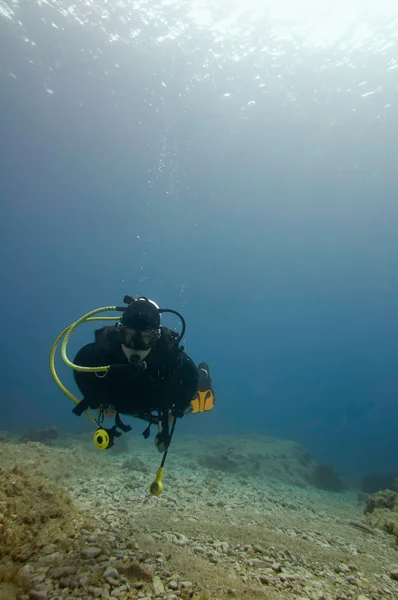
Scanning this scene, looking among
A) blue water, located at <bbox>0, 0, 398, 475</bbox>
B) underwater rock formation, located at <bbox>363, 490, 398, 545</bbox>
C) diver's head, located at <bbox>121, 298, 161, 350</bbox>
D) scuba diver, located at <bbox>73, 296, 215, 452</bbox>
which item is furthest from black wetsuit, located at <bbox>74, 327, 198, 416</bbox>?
blue water, located at <bbox>0, 0, 398, 475</bbox>

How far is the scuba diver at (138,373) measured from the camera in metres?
3.97

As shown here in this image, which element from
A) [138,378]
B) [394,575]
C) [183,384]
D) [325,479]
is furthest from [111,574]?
[325,479]

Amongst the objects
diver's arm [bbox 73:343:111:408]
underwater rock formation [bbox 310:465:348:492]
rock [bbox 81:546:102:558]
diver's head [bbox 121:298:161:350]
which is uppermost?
diver's head [bbox 121:298:161:350]

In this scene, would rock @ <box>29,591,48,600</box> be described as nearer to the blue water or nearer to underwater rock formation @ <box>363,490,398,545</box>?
underwater rock formation @ <box>363,490,398,545</box>

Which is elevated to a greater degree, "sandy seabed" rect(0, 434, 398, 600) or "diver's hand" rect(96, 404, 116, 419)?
"diver's hand" rect(96, 404, 116, 419)

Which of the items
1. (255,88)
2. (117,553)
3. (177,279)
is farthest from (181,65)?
(177,279)

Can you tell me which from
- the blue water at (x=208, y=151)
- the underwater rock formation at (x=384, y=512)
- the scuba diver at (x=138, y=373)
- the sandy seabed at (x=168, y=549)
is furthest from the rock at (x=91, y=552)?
the blue water at (x=208, y=151)

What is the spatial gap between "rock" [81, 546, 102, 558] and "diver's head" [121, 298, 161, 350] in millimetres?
2226

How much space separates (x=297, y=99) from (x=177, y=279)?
7888cm

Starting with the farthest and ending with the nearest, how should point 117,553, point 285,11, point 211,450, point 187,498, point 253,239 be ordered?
1. point 253,239
2. point 285,11
3. point 211,450
4. point 187,498
5. point 117,553

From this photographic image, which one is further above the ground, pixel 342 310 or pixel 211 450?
pixel 342 310

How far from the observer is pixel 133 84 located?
85.5ft

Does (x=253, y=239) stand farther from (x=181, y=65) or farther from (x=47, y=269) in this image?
(x=47, y=269)

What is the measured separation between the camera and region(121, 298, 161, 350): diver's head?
398cm
